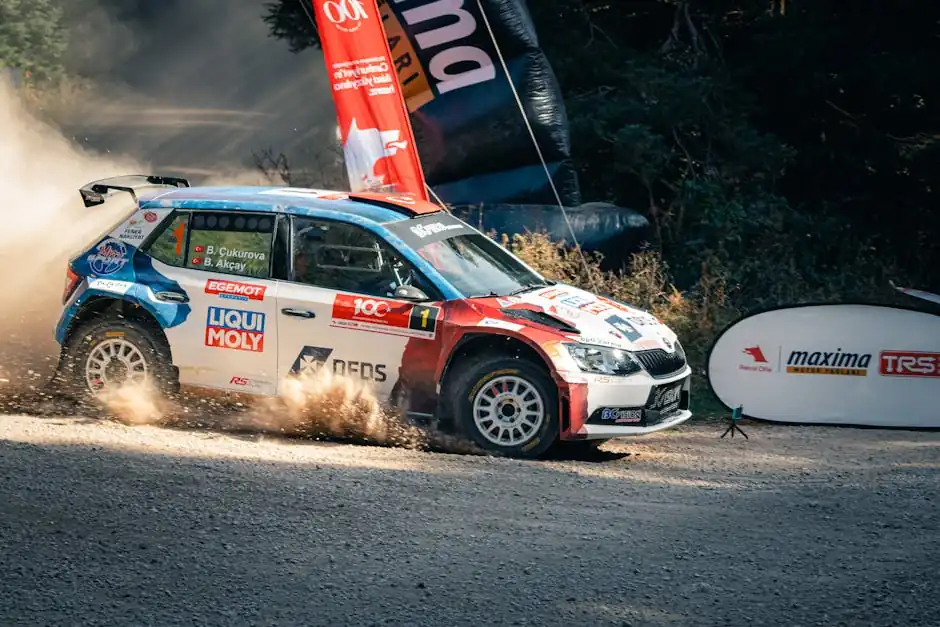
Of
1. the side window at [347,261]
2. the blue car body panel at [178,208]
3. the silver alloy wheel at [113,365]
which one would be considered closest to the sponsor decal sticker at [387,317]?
the side window at [347,261]

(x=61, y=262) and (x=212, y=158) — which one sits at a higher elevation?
(x=212, y=158)

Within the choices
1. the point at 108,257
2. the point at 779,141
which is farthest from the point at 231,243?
the point at 779,141

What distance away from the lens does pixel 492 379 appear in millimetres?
8969

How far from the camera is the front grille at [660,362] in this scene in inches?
360

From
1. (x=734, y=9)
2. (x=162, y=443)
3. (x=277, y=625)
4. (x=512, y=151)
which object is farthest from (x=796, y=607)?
(x=734, y=9)

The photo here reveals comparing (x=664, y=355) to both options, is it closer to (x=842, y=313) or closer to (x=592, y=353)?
(x=592, y=353)

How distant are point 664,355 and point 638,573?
3299 millimetres

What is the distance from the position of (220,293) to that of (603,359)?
280 cm

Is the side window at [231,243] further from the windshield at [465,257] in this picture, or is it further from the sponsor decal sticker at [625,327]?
the sponsor decal sticker at [625,327]

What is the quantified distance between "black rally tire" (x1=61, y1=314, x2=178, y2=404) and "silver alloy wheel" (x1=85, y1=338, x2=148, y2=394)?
0.10ft

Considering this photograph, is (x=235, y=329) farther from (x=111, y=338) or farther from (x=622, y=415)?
(x=622, y=415)

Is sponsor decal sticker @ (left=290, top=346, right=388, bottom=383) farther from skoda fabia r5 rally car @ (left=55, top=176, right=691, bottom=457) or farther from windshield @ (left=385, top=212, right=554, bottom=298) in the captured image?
windshield @ (left=385, top=212, right=554, bottom=298)

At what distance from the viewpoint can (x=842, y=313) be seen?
406 inches

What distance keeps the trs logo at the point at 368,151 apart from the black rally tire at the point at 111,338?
16.0 ft
